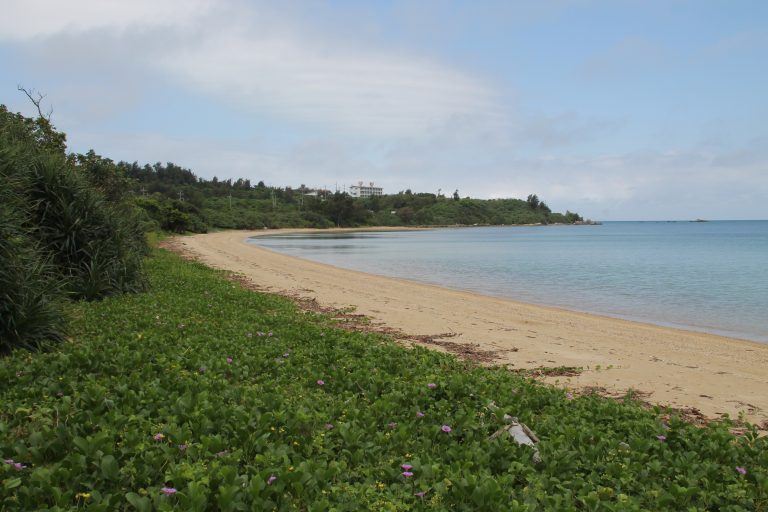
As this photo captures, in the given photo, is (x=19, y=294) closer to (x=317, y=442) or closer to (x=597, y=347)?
(x=317, y=442)

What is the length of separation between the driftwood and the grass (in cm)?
9

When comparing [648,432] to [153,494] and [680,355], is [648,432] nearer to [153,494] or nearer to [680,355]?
[153,494]

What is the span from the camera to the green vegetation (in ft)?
22.7

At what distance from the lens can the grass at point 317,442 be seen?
3.39 meters

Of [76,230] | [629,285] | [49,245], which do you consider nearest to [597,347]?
[76,230]

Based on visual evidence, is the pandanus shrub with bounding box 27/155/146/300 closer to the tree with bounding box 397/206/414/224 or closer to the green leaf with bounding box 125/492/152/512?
the green leaf with bounding box 125/492/152/512

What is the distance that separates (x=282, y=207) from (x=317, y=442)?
4952 inches

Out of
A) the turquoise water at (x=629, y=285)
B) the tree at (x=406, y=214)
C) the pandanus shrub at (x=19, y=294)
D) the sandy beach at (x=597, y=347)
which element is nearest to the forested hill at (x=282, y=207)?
the tree at (x=406, y=214)

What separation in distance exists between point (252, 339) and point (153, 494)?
5.04 metres

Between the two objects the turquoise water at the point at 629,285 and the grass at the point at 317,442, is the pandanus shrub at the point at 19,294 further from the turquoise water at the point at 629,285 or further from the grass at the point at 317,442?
the turquoise water at the point at 629,285

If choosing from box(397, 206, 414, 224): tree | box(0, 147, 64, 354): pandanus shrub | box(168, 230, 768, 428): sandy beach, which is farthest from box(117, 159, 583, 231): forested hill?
box(0, 147, 64, 354): pandanus shrub

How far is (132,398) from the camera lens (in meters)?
4.72

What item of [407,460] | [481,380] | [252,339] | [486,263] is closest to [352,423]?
[407,460]

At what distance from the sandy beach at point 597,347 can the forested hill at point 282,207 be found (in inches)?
2034
